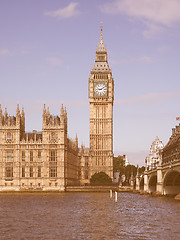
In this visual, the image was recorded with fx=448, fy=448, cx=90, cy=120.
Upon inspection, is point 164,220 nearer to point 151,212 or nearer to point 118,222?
point 118,222

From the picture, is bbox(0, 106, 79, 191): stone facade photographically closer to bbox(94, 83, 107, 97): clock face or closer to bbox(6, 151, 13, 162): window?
bbox(6, 151, 13, 162): window

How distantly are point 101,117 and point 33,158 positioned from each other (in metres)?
41.4

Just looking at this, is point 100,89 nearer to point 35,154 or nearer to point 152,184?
point 35,154

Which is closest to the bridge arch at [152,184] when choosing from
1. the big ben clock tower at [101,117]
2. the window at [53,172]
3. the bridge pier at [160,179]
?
the bridge pier at [160,179]

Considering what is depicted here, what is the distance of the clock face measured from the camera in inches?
7333

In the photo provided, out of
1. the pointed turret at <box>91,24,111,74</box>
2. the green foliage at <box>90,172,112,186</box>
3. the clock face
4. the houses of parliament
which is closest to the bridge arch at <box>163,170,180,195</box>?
the houses of parliament

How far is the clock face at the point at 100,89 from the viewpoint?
186262 mm

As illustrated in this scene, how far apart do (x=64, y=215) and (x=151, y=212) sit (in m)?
11.9

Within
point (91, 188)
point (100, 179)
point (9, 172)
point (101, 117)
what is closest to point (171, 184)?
point (91, 188)

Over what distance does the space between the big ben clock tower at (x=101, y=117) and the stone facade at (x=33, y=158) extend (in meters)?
26.6

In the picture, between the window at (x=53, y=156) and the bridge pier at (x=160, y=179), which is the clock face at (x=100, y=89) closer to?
the window at (x=53, y=156)

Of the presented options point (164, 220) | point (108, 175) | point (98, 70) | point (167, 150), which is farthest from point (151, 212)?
point (98, 70)

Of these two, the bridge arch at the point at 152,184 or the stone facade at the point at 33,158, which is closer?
the bridge arch at the point at 152,184

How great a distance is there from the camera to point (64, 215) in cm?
5603
